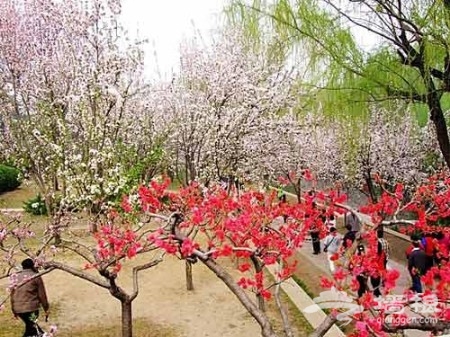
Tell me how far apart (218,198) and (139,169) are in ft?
15.3

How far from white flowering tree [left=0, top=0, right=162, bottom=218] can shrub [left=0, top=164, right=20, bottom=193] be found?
7517mm

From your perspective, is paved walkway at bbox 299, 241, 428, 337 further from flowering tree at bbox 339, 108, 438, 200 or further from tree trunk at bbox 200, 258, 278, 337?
tree trunk at bbox 200, 258, 278, 337

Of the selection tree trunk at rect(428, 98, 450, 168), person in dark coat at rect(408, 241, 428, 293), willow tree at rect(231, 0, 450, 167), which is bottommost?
person in dark coat at rect(408, 241, 428, 293)

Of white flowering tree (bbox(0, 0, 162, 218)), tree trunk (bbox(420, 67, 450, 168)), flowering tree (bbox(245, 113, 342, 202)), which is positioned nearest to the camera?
tree trunk (bbox(420, 67, 450, 168))

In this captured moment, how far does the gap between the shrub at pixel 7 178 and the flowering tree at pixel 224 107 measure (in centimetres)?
1140

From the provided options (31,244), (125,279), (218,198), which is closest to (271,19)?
(218,198)

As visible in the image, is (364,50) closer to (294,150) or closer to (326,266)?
(326,266)

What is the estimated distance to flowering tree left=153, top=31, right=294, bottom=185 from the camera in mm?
11586

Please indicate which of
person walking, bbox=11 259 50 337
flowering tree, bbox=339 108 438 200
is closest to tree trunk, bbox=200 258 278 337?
person walking, bbox=11 259 50 337

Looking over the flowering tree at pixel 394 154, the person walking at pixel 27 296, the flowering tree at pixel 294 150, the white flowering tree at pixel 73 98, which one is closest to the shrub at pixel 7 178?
the white flowering tree at pixel 73 98

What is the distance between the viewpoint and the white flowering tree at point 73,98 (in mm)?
9633

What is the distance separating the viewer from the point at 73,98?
32.4ft

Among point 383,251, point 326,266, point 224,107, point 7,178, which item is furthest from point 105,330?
point 7,178

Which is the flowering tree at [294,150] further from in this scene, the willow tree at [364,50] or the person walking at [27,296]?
the person walking at [27,296]
